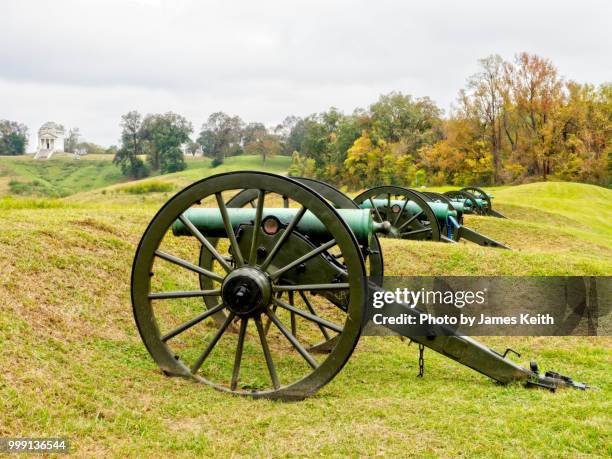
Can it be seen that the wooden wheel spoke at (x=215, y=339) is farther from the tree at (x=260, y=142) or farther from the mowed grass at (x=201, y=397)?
the tree at (x=260, y=142)

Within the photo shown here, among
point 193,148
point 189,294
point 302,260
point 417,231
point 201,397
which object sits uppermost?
point 193,148

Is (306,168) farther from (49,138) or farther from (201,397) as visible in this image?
(201,397)

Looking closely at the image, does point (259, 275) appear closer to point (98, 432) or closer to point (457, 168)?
point (98, 432)

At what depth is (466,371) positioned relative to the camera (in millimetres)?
5895

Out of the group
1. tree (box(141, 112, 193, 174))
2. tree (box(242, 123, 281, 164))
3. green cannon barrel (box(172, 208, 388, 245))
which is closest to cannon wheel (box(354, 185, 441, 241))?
green cannon barrel (box(172, 208, 388, 245))

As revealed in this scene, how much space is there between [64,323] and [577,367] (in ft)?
18.9

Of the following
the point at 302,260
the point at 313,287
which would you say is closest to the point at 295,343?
the point at 313,287

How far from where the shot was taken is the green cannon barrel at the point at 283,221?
17.0 feet

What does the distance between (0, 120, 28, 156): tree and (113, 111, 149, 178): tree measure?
108ft

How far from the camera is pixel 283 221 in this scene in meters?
5.14

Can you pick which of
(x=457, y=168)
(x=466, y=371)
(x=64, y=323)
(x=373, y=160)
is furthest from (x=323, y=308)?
(x=373, y=160)

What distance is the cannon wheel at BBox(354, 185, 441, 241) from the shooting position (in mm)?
12078

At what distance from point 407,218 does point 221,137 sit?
77.5 m

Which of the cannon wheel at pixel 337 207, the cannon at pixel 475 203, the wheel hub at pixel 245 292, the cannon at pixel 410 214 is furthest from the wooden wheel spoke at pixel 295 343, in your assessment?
the cannon at pixel 475 203
